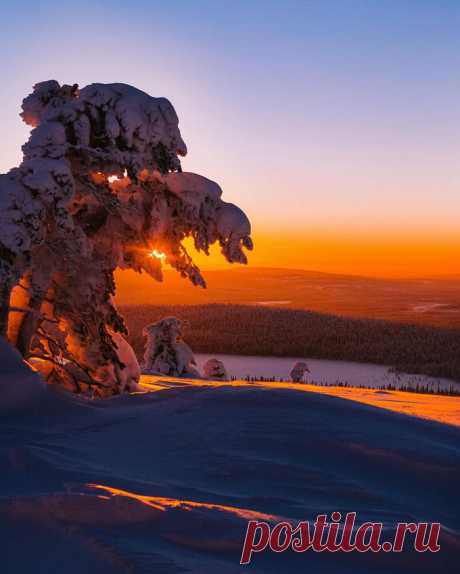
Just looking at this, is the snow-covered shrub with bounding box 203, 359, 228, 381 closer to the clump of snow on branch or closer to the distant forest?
the clump of snow on branch

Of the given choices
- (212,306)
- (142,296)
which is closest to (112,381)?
(212,306)

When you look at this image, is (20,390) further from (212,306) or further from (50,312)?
(212,306)

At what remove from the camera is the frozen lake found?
77.9ft

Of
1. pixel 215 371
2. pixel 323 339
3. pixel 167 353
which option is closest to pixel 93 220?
pixel 167 353

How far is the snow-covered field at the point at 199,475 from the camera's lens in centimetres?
260

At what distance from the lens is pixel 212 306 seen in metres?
56.2

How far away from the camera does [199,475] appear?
3.72m

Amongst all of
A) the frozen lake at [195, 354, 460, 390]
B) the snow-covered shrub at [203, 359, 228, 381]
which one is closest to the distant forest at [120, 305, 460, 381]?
the frozen lake at [195, 354, 460, 390]

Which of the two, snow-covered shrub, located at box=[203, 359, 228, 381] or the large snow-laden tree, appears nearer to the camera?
the large snow-laden tree

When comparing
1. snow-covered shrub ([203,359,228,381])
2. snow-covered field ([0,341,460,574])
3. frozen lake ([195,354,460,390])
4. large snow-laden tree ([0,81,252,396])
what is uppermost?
large snow-laden tree ([0,81,252,396])

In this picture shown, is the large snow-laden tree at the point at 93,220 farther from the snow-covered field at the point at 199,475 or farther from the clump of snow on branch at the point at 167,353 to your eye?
the clump of snow on branch at the point at 167,353

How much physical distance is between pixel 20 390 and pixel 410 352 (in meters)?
29.6

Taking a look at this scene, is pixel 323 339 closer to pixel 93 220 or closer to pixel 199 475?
pixel 93 220

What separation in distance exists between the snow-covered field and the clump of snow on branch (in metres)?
11.7
